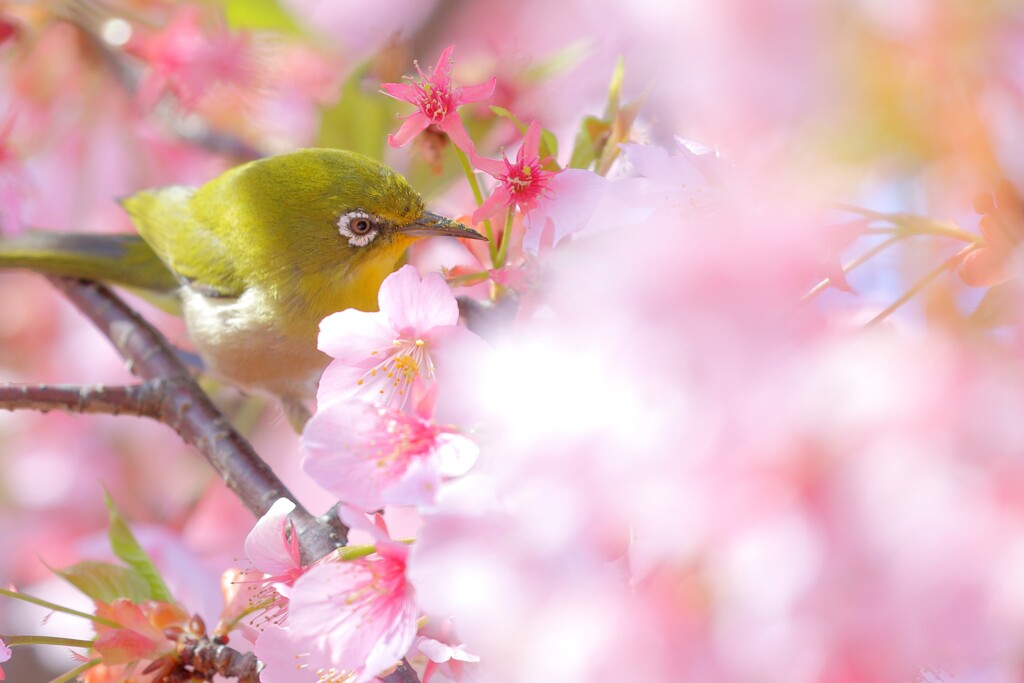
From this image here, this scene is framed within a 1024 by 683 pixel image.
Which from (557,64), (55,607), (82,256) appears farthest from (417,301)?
(82,256)

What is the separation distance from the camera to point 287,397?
177 centimetres

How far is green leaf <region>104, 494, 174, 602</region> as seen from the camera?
1.22 meters

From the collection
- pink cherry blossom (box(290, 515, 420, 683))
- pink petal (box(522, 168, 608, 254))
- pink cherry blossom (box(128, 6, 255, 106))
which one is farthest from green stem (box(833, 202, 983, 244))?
pink cherry blossom (box(128, 6, 255, 106))

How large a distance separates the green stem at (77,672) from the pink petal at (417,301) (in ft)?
1.60

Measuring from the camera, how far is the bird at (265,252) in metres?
1.46

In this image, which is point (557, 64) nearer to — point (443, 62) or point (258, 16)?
point (258, 16)

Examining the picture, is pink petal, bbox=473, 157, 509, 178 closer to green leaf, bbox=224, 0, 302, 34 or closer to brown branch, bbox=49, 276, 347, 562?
brown branch, bbox=49, 276, 347, 562

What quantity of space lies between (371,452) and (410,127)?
14.4 inches

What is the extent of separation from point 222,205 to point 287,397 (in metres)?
0.38

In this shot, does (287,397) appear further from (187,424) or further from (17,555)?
(17,555)

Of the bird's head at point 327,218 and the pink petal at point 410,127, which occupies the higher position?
the bird's head at point 327,218

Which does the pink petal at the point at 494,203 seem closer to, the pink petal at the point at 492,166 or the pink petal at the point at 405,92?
the pink petal at the point at 492,166

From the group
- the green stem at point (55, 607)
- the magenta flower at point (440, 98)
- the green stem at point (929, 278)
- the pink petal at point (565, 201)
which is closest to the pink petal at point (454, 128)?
the magenta flower at point (440, 98)

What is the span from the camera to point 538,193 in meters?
0.95
